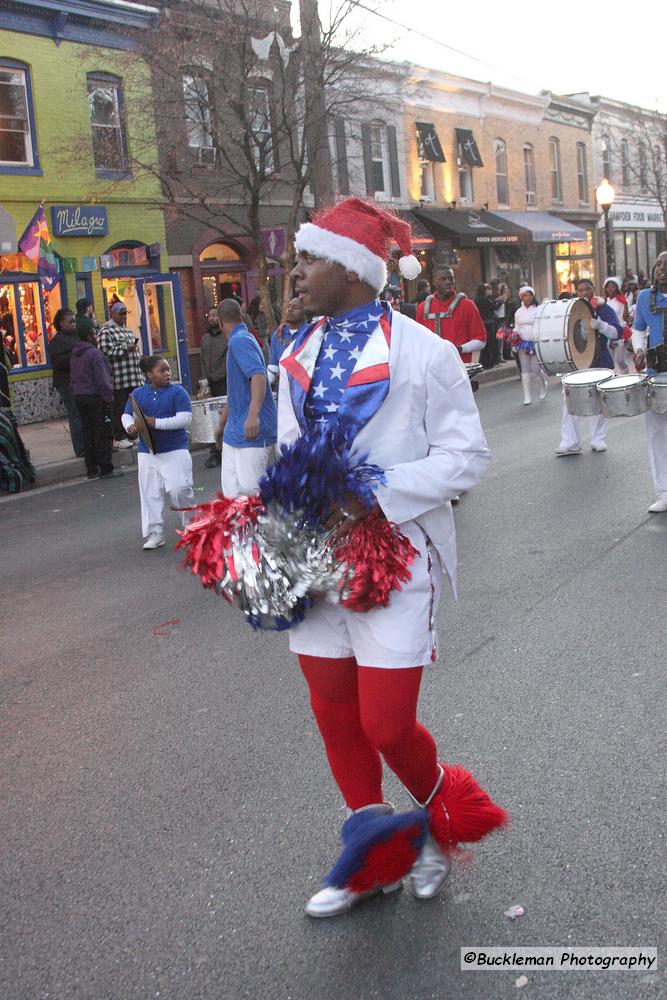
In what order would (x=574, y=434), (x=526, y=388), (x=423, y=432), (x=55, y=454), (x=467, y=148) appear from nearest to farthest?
(x=423, y=432), (x=574, y=434), (x=55, y=454), (x=526, y=388), (x=467, y=148)

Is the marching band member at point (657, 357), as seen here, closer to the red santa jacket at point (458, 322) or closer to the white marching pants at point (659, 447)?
the white marching pants at point (659, 447)

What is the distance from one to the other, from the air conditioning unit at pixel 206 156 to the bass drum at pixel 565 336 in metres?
11.8

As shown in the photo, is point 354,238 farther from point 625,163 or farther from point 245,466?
point 625,163

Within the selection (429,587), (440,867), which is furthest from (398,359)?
(440,867)

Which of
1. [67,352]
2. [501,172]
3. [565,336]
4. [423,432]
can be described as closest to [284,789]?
[423,432]

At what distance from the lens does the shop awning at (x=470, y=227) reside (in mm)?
30250

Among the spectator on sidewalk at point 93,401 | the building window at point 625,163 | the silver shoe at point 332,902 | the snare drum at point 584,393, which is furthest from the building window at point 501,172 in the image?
the silver shoe at point 332,902

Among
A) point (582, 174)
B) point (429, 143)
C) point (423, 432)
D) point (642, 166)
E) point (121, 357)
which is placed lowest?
point (423, 432)

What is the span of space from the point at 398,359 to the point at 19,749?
2.71m

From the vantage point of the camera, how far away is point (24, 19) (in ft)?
61.9

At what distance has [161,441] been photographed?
27.5 ft

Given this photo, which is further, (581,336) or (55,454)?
(55,454)

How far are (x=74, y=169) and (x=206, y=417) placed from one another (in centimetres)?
1244

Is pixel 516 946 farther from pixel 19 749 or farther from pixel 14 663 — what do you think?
pixel 14 663
